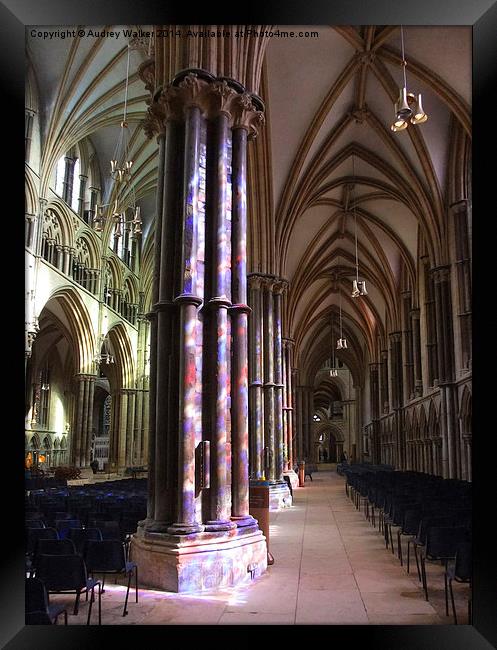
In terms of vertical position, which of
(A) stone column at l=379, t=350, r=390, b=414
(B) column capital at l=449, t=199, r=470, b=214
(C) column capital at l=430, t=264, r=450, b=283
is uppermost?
(B) column capital at l=449, t=199, r=470, b=214

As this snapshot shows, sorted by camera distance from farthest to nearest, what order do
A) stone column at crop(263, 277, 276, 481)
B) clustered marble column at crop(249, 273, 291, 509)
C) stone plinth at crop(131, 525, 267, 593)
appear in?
stone column at crop(263, 277, 276, 481) → clustered marble column at crop(249, 273, 291, 509) → stone plinth at crop(131, 525, 267, 593)

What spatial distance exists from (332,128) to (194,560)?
16.6 meters

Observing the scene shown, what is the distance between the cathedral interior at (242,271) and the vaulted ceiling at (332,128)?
0.08 meters

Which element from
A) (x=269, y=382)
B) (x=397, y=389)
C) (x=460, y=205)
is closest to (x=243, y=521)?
(x=269, y=382)

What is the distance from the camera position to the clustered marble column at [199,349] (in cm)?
771

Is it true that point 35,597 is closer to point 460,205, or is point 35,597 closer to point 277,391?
point 277,391

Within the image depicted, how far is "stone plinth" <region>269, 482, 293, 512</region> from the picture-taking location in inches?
695

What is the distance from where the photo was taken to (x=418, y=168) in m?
21.3

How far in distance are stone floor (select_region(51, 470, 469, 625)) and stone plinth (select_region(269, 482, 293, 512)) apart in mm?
7256

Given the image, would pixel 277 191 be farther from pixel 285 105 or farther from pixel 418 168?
pixel 418 168

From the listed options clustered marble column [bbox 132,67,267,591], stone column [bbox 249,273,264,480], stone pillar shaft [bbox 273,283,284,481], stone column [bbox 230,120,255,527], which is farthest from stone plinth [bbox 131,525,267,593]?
stone pillar shaft [bbox 273,283,284,481]

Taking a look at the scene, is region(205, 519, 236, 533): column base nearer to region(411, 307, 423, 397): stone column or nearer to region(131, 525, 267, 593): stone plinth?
region(131, 525, 267, 593): stone plinth

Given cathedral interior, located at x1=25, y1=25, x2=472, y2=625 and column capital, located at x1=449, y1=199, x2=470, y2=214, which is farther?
column capital, located at x1=449, y1=199, x2=470, y2=214

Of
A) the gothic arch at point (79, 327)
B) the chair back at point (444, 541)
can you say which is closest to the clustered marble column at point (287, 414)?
the gothic arch at point (79, 327)
